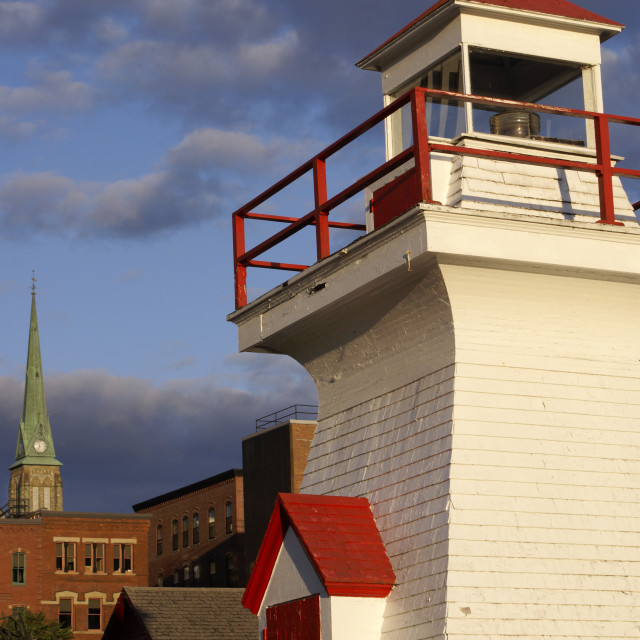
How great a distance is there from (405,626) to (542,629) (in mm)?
1230

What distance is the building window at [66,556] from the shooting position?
80.4m

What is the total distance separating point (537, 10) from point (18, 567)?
70.1 m

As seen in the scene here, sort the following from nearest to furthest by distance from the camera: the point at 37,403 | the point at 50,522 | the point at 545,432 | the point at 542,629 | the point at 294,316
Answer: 1. the point at 542,629
2. the point at 545,432
3. the point at 294,316
4. the point at 50,522
5. the point at 37,403

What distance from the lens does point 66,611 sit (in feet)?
260

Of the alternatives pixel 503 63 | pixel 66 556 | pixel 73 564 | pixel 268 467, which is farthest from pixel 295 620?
pixel 66 556

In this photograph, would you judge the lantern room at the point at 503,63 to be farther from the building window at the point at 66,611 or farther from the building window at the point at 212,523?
the building window at the point at 212,523

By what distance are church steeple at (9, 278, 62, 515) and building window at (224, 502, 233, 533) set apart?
9374 cm

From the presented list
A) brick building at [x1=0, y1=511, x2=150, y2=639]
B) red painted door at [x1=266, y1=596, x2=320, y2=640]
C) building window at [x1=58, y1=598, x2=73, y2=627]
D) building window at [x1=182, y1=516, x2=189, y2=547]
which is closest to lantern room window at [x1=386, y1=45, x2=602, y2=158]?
red painted door at [x1=266, y1=596, x2=320, y2=640]

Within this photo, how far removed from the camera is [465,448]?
38.7 ft

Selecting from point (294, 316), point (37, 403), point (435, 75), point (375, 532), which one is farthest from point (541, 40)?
point (37, 403)

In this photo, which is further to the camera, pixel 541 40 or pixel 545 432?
pixel 541 40

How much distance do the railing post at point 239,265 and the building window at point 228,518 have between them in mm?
71683

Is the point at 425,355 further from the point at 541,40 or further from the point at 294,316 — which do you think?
the point at 541,40

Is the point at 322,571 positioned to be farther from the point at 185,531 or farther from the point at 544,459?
the point at 185,531
